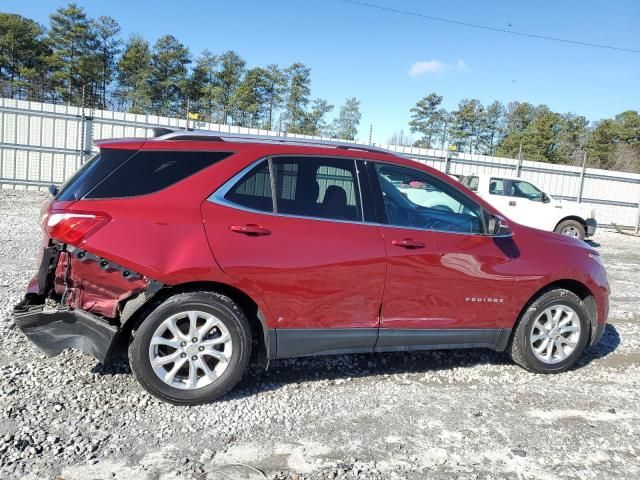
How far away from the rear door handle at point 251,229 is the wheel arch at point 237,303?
1.22 feet

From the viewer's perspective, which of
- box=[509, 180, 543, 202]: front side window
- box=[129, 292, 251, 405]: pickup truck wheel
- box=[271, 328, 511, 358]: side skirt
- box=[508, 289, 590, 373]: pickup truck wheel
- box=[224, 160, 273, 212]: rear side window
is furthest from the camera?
box=[509, 180, 543, 202]: front side window

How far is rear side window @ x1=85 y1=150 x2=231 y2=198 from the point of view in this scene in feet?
10.8

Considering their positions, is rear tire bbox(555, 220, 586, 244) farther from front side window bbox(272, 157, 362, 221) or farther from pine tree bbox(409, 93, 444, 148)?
pine tree bbox(409, 93, 444, 148)

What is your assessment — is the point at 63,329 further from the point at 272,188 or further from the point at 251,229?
the point at 272,188

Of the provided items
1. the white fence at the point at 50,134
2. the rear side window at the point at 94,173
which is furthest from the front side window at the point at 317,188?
the white fence at the point at 50,134

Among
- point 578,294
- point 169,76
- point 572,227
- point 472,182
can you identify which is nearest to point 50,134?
point 472,182

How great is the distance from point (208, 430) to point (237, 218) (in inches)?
52.8

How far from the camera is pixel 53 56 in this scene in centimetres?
4925

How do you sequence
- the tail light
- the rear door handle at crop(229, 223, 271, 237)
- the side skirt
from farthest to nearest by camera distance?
the side skirt < the rear door handle at crop(229, 223, 271, 237) < the tail light

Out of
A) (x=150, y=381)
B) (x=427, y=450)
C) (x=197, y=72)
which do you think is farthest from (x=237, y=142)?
(x=197, y=72)

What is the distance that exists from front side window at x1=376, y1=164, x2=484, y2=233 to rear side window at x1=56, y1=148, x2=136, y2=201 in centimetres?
184

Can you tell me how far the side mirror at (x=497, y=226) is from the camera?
3994mm

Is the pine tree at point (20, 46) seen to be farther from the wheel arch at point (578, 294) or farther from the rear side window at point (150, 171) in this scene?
the wheel arch at point (578, 294)

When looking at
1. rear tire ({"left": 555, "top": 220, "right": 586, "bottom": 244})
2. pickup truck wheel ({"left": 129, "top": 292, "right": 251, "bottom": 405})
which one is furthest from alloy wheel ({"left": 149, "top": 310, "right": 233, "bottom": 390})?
rear tire ({"left": 555, "top": 220, "right": 586, "bottom": 244})
